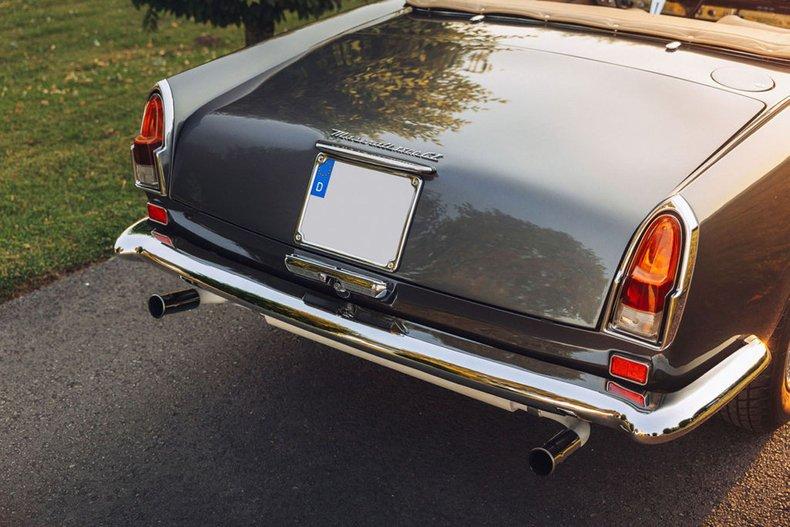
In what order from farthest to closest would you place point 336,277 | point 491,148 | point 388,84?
point 388,84
point 336,277
point 491,148

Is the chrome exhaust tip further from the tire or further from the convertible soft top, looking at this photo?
the convertible soft top

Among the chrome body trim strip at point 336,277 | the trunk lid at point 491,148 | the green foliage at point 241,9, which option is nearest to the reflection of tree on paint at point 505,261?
the trunk lid at point 491,148

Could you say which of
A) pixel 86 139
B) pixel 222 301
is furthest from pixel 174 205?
pixel 86 139

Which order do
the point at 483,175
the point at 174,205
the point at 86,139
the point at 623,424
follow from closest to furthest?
the point at 623,424
the point at 483,175
the point at 174,205
the point at 86,139

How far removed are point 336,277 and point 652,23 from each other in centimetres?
151

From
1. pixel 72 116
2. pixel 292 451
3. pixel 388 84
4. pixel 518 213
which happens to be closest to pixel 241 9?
pixel 72 116

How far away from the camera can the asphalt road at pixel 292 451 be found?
114 inches

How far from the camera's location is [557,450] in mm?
2389

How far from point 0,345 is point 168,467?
121cm

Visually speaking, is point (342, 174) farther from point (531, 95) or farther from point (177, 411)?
point (177, 411)

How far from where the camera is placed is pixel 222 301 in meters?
3.06

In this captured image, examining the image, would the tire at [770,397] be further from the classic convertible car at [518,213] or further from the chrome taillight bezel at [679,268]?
the chrome taillight bezel at [679,268]

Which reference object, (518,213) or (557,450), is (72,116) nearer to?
(518,213)

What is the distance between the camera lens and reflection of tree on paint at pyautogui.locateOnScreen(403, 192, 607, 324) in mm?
2371
